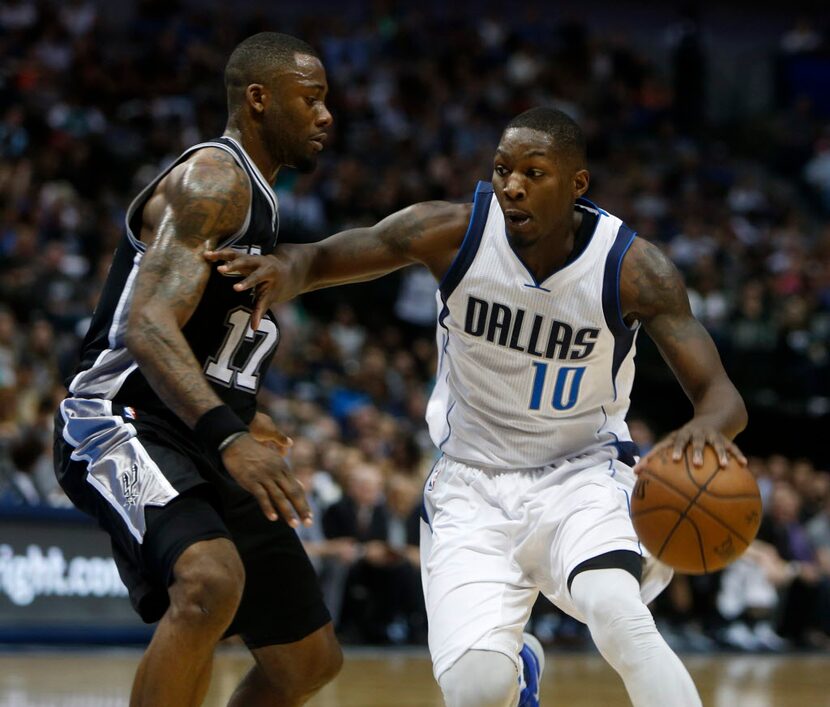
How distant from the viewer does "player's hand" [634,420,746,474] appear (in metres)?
4.04

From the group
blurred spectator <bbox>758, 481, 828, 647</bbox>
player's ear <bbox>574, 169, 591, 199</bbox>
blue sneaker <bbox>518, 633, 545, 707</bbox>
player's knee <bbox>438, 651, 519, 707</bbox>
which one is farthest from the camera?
blurred spectator <bbox>758, 481, 828, 647</bbox>

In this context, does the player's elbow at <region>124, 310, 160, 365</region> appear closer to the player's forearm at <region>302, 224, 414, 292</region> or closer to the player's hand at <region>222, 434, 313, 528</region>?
the player's hand at <region>222, 434, 313, 528</region>

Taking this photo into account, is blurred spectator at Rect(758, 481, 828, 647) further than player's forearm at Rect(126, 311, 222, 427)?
Yes

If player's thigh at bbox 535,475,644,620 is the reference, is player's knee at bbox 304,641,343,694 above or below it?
below

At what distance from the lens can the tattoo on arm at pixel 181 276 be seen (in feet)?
13.0

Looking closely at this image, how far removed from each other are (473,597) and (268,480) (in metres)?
0.91

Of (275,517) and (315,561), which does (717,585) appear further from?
(275,517)

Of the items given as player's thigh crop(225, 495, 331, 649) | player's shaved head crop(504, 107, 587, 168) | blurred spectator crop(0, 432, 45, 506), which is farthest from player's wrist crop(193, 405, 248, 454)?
blurred spectator crop(0, 432, 45, 506)

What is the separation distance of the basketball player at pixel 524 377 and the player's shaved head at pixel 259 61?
597mm

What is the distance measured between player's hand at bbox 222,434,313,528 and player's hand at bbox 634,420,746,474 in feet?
3.48

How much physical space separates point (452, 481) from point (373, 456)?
22.9 ft

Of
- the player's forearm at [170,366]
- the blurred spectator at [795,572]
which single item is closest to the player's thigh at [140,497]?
the player's forearm at [170,366]

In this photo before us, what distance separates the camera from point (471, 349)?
4.81 meters

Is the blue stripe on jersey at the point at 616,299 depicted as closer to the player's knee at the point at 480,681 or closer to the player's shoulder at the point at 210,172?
the player's knee at the point at 480,681
